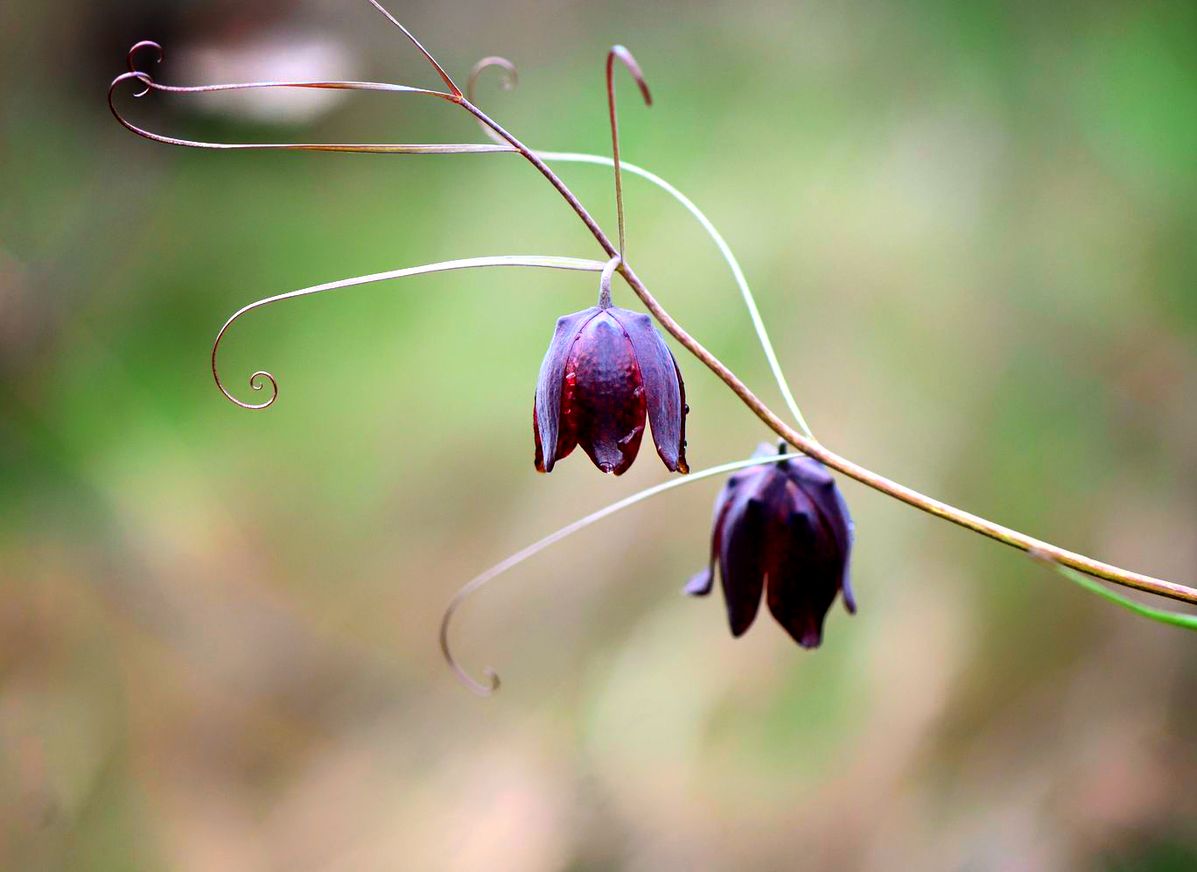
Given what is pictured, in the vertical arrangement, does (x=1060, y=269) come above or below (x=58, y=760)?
above

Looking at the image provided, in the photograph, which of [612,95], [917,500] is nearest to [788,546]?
[917,500]

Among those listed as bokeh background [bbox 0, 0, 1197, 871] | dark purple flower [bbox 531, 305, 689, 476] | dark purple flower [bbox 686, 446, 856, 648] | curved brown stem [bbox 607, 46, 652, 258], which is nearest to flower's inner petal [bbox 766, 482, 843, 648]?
dark purple flower [bbox 686, 446, 856, 648]

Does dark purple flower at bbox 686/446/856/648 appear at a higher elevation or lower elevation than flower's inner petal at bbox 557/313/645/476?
lower

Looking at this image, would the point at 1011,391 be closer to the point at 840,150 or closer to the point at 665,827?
the point at 840,150

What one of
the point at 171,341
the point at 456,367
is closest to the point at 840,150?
the point at 456,367

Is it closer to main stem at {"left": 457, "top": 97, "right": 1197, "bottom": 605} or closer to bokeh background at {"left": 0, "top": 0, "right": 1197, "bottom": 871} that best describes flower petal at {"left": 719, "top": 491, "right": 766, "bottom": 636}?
main stem at {"left": 457, "top": 97, "right": 1197, "bottom": 605}

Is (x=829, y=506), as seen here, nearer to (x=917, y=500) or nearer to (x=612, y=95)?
(x=917, y=500)
